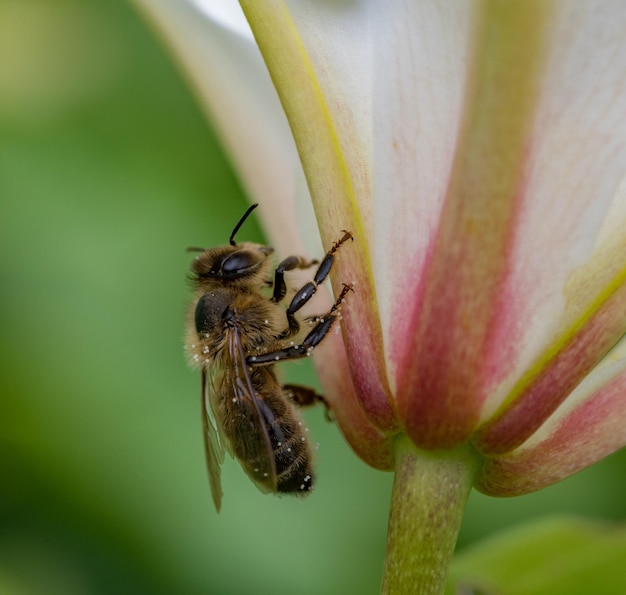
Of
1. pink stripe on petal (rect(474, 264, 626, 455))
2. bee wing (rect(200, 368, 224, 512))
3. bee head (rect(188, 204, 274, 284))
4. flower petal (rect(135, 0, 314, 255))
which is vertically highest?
flower petal (rect(135, 0, 314, 255))

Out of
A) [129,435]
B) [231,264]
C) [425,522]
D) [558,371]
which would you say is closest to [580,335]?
[558,371]

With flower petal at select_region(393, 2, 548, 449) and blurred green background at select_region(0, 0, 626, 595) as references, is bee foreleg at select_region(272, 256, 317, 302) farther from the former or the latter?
blurred green background at select_region(0, 0, 626, 595)

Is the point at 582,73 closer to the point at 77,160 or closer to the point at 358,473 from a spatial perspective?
the point at 358,473

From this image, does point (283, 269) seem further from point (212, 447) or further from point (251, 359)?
point (212, 447)

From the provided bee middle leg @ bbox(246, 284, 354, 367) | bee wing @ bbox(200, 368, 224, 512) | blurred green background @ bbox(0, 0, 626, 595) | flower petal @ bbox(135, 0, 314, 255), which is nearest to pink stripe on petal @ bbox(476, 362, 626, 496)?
bee middle leg @ bbox(246, 284, 354, 367)

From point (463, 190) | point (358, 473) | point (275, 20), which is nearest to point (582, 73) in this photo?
point (463, 190)

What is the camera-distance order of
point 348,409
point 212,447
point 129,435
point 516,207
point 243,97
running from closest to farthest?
point 516,207
point 348,409
point 243,97
point 212,447
point 129,435

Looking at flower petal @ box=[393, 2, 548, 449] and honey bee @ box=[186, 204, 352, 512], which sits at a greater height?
flower petal @ box=[393, 2, 548, 449]
